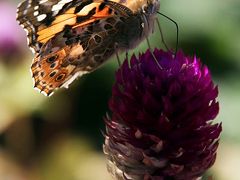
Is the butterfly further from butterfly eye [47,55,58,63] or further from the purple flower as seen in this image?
the purple flower

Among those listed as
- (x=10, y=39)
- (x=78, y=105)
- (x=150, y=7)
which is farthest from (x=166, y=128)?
(x=78, y=105)

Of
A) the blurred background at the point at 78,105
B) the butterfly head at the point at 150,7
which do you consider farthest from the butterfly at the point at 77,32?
the blurred background at the point at 78,105

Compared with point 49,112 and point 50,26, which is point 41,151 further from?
point 50,26

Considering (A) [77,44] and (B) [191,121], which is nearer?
(B) [191,121]

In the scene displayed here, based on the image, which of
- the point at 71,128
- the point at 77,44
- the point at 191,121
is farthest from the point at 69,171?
the point at 191,121

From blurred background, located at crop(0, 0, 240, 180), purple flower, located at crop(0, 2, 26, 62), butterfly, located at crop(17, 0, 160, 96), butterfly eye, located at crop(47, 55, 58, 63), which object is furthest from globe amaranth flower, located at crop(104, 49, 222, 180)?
purple flower, located at crop(0, 2, 26, 62)

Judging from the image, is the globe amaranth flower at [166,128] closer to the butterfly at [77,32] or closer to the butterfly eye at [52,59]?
the butterfly at [77,32]
